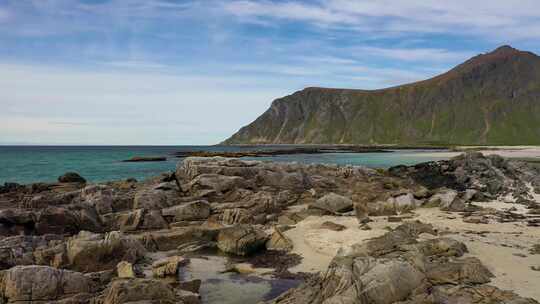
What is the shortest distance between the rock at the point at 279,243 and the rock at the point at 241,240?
0.37 meters

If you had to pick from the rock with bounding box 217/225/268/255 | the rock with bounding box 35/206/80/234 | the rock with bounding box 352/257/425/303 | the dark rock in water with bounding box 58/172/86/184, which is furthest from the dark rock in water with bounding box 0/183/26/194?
the rock with bounding box 352/257/425/303

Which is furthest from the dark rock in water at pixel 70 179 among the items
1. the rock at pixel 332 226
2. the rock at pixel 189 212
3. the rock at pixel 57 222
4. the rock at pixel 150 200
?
the rock at pixel 332 226

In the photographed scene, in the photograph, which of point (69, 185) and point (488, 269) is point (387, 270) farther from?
point (69, 185)

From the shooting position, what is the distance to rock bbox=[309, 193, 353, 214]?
28989 mm

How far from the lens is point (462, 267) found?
14.7 metres

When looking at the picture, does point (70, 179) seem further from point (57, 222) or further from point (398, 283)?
point (398, 283)

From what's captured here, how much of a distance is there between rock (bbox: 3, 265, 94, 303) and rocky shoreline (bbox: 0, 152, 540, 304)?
0.03m

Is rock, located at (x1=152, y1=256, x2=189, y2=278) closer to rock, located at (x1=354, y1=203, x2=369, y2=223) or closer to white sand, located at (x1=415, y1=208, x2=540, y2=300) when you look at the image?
white sand, located at (x1=415, y1=208, x2=540, y2=300)

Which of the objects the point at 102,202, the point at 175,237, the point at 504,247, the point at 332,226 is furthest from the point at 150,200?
the point at 504,247

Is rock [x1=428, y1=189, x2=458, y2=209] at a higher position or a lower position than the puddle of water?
higher

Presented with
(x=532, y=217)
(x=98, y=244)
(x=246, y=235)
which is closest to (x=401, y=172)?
(x=532, y=217)

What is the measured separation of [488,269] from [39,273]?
1528 centimetres

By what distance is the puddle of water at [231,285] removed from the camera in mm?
15180

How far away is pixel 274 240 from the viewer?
21.7 meters
